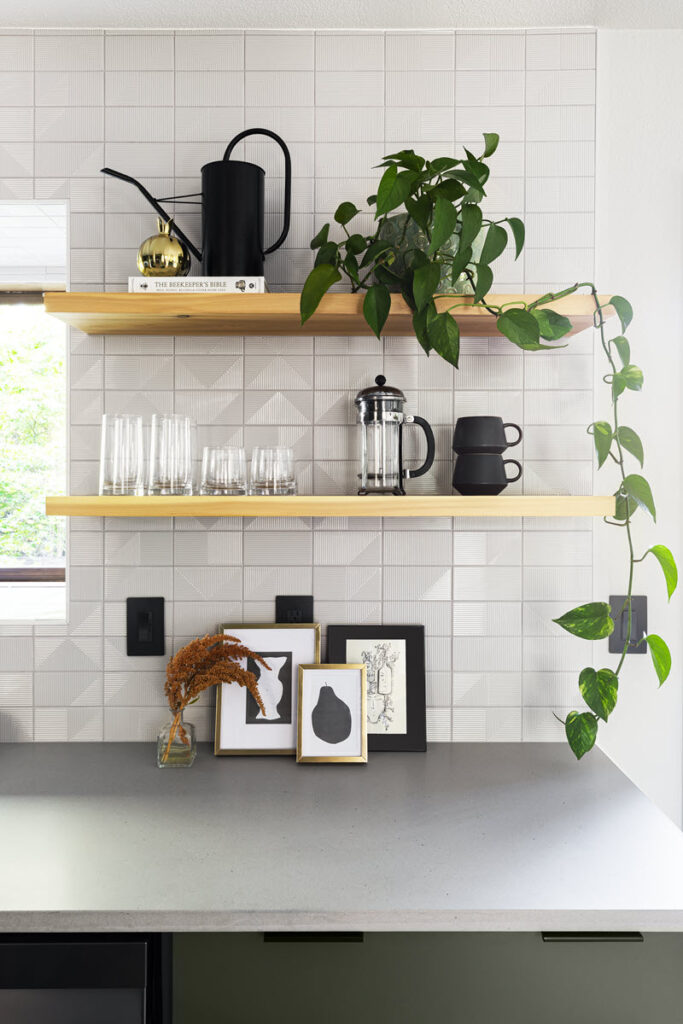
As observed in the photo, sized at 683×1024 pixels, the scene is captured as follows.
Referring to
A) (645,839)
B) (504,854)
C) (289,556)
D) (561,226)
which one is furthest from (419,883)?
(561,226)

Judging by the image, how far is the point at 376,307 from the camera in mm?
1376

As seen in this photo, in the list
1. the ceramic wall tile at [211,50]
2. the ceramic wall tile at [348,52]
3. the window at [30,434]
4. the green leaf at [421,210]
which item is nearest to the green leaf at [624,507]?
the green leaf at [421,210]

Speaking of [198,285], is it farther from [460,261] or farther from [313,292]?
[460,261]

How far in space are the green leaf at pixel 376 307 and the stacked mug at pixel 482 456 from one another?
29cm

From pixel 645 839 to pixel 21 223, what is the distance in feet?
6.16

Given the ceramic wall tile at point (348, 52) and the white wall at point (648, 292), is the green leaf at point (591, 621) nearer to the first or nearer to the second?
the white wall at point (648, 292)

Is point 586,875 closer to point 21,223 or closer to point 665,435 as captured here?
point 665,435

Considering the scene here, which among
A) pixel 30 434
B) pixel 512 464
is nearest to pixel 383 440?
pixel 512 464

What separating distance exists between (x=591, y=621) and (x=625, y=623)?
0.81ft

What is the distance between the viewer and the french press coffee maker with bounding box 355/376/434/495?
153 centimetres

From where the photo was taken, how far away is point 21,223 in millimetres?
1795

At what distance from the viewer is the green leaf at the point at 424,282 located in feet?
4.37

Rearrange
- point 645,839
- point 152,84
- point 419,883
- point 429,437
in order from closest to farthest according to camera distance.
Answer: point 419,883 → point 645,839 → point 429,437 → point 152,84

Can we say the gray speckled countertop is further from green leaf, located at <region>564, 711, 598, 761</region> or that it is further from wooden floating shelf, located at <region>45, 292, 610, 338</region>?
wooden floating shelf, located at <region>45, 292, 610, 338</region>
